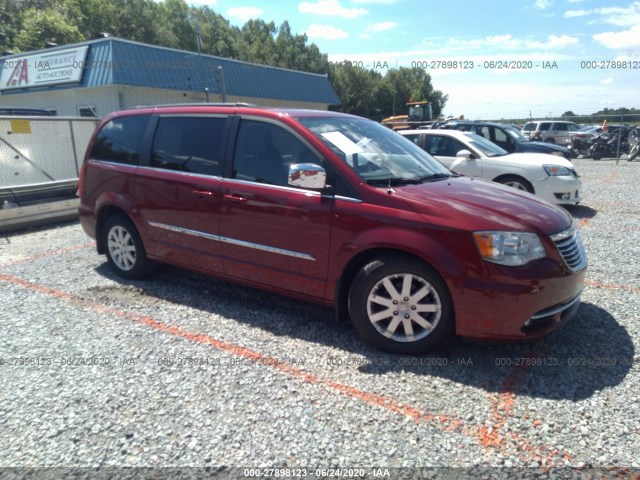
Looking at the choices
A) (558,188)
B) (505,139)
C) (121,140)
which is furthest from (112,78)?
(558,188)

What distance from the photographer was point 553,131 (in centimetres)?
2392

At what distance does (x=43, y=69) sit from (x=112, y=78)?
503 centimetres

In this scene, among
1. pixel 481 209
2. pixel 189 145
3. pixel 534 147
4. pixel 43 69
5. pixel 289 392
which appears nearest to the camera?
pixel 289 392

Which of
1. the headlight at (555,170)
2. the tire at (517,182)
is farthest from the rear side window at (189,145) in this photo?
the headlight at (555,170)

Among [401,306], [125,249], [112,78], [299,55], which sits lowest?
[125,249]

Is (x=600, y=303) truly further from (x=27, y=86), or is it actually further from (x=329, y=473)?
(x=27, y=86)

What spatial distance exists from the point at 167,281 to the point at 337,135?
8.59ft

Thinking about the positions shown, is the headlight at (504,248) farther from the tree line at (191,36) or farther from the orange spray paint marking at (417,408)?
the tree line at (191,36)

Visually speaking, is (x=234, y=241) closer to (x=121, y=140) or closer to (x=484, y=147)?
(x=121, y=140)

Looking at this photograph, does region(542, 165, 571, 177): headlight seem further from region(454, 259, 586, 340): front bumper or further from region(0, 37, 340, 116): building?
region(0, 37, 340, 116): building

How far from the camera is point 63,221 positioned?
8.20m

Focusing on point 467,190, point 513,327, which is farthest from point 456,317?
point 467,190

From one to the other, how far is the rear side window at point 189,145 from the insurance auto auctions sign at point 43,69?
1795 cm

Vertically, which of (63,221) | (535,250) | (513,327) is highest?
(535,250)
